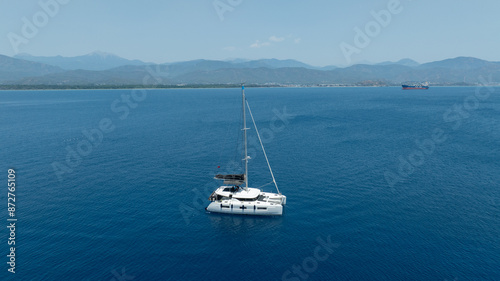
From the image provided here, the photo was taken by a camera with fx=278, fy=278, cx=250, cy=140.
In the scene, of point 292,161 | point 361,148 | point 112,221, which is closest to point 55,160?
point 112,221

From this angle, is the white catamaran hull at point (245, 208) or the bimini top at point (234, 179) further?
the bimini top at point (234, 179)

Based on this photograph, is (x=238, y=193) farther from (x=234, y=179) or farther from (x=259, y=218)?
(x=259, y=218)

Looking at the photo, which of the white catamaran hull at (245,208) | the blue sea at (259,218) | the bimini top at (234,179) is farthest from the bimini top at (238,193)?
the blue sea at (259,218)

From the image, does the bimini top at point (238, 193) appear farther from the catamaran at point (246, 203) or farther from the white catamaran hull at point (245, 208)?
the white catamaran hull at point (245, 208)

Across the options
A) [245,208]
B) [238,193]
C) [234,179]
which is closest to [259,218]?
[245,208]

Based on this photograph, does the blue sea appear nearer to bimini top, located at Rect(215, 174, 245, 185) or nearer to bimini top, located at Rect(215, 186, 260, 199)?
bimini top, located at Rect(215, 186, 260, 199)

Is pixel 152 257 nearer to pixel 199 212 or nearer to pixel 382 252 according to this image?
pixel 199 212

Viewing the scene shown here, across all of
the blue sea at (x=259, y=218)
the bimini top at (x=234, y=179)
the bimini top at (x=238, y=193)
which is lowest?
the blue sea at (x=259, y=218)

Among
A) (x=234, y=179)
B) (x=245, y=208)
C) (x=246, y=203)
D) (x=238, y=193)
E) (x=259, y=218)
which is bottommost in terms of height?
(x=259, y=218)
